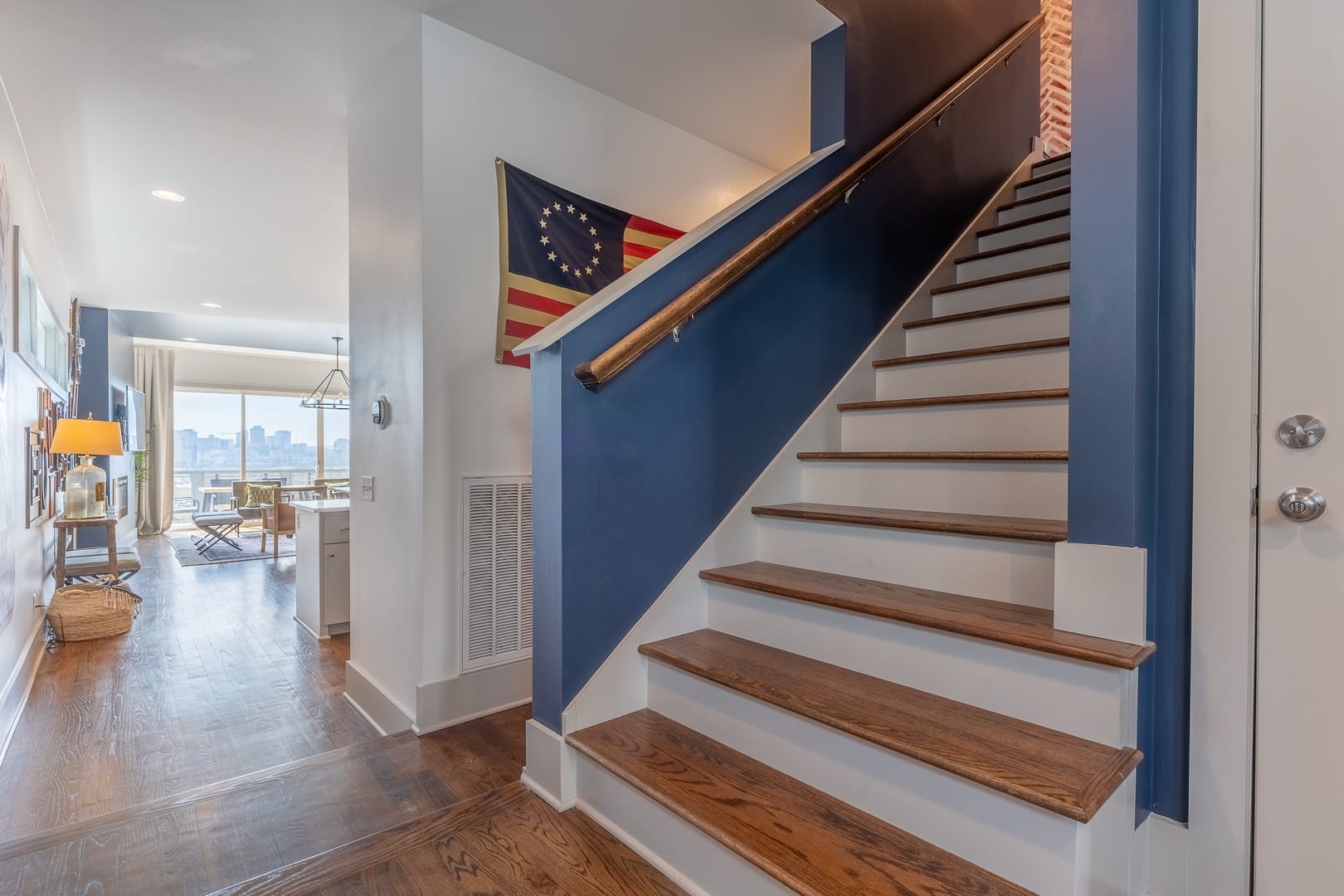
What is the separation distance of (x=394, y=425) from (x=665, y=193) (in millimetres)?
1708

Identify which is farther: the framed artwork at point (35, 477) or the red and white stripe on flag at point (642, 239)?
the framed artwork at point (35, 477)

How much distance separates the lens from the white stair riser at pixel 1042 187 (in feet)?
11.1

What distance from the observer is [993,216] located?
11.0 ft

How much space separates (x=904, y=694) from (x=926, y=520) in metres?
0.45

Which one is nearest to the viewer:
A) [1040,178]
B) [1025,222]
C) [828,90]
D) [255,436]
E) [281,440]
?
[828,90]

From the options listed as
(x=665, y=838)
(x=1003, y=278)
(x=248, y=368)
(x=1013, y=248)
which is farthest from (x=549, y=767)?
(x=248, y=368)

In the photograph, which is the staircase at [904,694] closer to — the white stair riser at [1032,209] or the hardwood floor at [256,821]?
the hardwood floor at [256,821]

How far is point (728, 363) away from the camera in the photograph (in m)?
2.03

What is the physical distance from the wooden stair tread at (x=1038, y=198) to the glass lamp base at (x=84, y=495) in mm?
6015

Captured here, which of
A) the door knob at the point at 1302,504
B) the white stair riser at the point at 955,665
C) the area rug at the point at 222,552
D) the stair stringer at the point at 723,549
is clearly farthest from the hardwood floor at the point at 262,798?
the area rug at the point at 222,552

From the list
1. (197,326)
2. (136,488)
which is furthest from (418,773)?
(136,488)

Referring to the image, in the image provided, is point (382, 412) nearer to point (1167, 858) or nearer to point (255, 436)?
point (1167, 858)

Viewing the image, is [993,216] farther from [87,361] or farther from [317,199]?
[87,361]

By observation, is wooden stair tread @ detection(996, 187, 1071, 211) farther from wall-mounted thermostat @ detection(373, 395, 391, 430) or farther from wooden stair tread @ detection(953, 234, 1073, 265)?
wall-mounted thermostat @ detection(373, 395, 391, 430)
